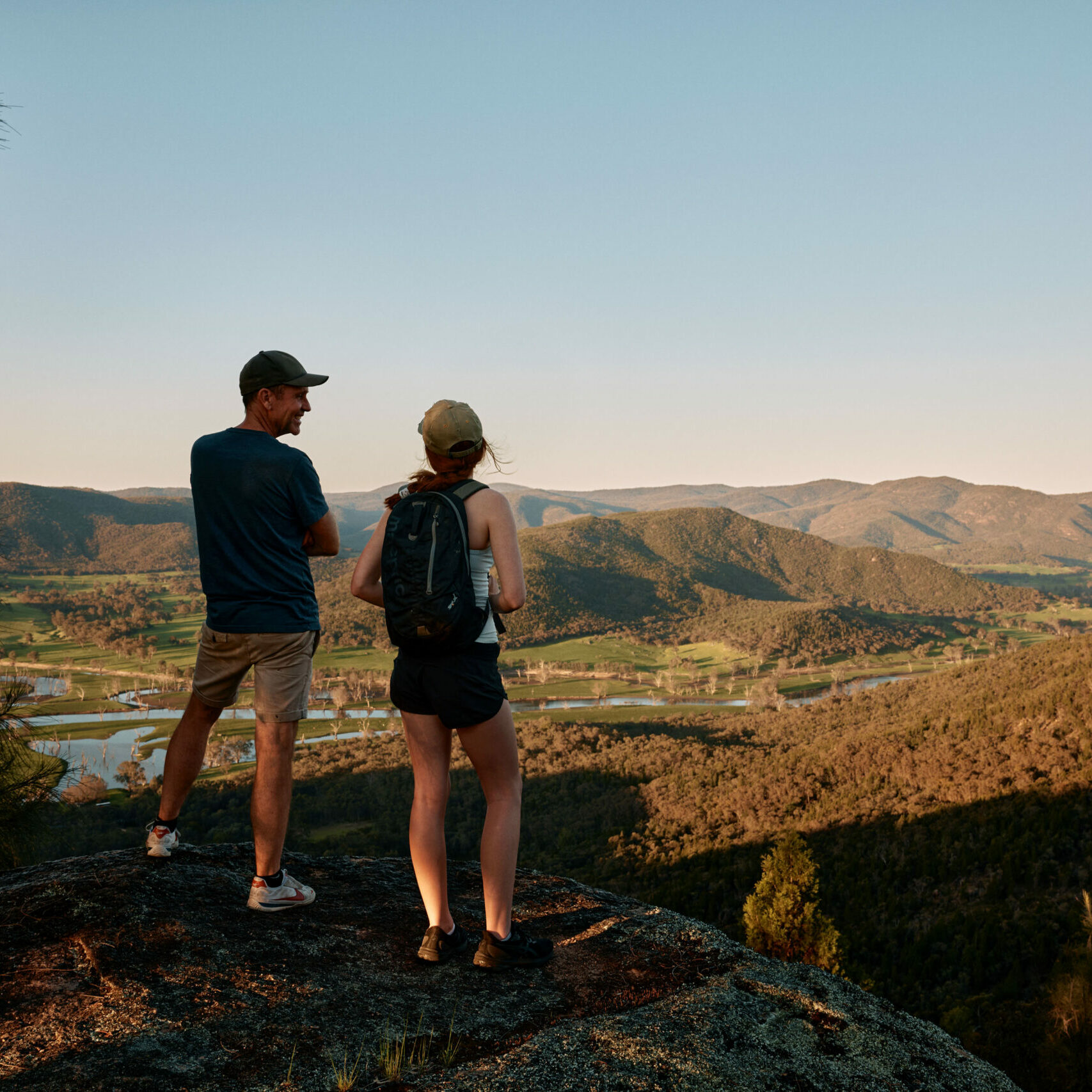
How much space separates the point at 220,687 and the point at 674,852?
55052mm

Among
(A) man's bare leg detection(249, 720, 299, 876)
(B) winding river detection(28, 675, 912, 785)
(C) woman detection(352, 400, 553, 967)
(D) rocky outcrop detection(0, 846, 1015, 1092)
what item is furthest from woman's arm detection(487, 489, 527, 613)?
(B) winding river detection(28, 675, 912, 785)

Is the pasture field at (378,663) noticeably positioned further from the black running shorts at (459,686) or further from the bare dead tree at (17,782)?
the black running shorts at (459,686)

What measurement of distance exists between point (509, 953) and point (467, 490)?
93.9 inches

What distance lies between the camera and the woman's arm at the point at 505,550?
3.49 metres

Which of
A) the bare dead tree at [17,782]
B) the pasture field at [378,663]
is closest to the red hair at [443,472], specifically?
the bare dead tree at [17,782]

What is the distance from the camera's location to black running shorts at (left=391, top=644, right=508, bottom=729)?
3.55 meters

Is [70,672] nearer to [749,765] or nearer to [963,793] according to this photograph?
[749,765]

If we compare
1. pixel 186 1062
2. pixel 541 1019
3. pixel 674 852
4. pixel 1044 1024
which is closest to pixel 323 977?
pixel 186 1062

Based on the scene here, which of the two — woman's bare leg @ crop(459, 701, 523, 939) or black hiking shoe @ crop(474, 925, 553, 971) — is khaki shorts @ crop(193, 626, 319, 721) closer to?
woman's bare leg @ crop(459, 701, 523, 939)

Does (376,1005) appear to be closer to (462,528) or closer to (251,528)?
(462,528)

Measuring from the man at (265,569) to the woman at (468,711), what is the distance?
20.3 inches

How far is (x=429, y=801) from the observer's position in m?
3.75

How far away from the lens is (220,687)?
4285mm

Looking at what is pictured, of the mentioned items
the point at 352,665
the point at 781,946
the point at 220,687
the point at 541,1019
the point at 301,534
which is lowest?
the point at 352,665
